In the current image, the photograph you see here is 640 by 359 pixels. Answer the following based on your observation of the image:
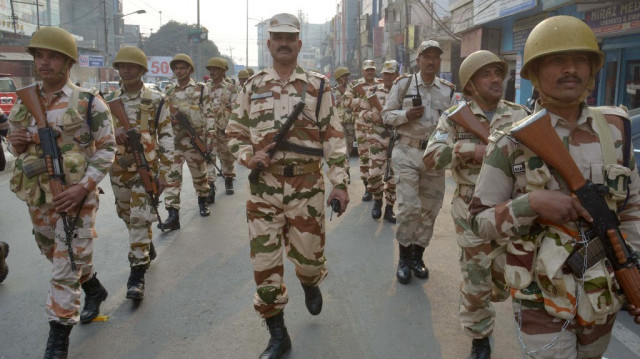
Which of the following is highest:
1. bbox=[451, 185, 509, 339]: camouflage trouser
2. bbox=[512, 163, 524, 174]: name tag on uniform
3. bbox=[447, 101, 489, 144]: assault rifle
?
bbox=[447, 101, 489, 144]: assault rifle

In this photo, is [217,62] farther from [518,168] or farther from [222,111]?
[518,168]

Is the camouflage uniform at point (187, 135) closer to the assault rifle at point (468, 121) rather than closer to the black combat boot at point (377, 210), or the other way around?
the black combat boot at point (377, 210)

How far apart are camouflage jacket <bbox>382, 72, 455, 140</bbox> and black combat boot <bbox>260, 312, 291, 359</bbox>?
2229 mm

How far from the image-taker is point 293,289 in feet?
14.7

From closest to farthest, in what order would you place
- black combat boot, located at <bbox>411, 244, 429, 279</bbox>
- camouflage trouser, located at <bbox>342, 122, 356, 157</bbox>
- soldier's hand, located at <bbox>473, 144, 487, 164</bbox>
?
soldier's hand, located at <bbox>473, 144, 487, 164</bbox>
black combat boot, located at <bbox>411, 244, 429, 279</bbox>
camouflage trouser, located at <bbox>342, 122, 356, 157</bbox>

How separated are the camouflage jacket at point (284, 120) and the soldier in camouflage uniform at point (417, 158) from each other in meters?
1.29

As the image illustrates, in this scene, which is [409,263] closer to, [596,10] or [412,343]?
[412,343]

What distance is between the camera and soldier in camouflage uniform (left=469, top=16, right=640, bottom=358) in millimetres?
1900

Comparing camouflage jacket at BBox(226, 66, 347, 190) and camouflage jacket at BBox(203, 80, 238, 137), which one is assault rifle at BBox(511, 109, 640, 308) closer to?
camouflage jacket at BBox(226, 66, 347, 190)

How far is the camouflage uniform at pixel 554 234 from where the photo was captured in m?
1.91

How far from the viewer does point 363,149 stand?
8.79 meters

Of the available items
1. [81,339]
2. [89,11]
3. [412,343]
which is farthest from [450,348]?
[89,11]

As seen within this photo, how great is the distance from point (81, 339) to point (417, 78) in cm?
355

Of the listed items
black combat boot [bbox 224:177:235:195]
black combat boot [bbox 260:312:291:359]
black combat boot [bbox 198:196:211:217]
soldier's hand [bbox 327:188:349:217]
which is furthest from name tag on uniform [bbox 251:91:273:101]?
black combat boot [bbox 224:177:235:195]
